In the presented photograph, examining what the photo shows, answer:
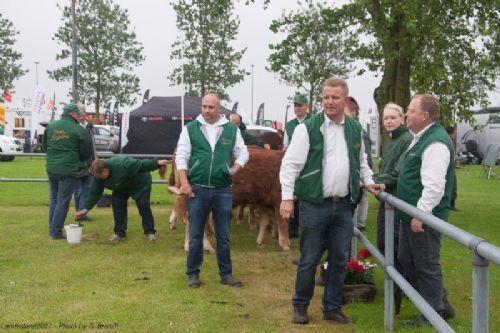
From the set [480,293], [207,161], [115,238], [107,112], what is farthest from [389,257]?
[107,112]

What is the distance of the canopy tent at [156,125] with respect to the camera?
25.7 m

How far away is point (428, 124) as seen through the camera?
4.84 m

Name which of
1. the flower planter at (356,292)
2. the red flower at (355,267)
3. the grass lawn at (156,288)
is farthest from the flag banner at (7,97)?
the flower planter at (356,292)

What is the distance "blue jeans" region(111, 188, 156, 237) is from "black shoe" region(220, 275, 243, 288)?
2793 mm

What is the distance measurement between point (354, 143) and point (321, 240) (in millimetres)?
835

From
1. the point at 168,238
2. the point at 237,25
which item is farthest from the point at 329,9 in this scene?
the point at 237,25

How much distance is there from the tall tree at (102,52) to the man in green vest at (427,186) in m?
40.3

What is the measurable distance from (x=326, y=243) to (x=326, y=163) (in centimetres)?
74

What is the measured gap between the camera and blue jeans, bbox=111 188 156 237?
9156 millimetres

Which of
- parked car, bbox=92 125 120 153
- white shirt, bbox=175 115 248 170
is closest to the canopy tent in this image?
parked car, bbox=92 125 120 153

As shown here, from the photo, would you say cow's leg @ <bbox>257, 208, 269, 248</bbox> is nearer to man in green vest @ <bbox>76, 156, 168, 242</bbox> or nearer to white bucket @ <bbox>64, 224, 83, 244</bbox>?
man in green vest @ <bbox>76, 156, 168, 242</bbox>

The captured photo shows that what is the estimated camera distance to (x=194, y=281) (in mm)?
6551

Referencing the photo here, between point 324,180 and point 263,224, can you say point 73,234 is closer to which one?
point 263,224

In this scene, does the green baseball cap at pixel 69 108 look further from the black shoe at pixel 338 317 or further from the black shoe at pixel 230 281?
the black shoe at pixel 338 317
